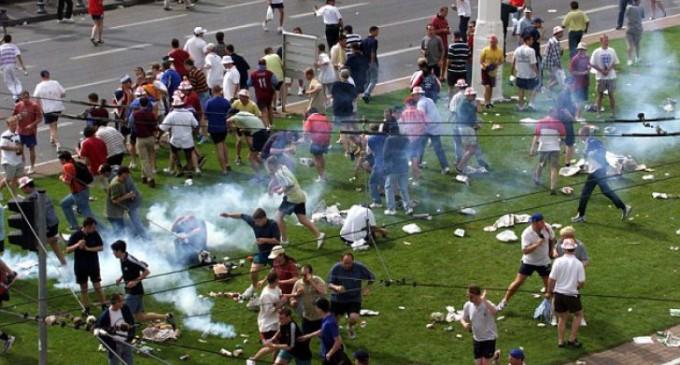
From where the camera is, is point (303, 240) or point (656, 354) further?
point (303, 240)

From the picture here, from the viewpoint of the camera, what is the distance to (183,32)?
119 feet

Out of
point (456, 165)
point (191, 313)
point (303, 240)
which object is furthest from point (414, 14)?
point (191, 313)

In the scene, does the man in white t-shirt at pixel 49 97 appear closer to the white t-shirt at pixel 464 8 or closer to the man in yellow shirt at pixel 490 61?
the man in yellow shirt at pixel 490 61

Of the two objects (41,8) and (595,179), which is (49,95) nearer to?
(595,179)

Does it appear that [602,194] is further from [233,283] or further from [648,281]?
[233,283]

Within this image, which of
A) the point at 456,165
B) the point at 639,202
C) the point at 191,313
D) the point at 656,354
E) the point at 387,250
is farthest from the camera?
the point at 456,165

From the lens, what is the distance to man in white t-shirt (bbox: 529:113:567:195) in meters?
24.7

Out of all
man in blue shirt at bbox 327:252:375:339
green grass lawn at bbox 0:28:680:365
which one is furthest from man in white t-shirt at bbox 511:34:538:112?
man in blue shirt at bbox 327:252:375:339

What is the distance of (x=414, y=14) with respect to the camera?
127ft

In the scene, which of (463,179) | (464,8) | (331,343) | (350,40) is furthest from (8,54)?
(331,343)

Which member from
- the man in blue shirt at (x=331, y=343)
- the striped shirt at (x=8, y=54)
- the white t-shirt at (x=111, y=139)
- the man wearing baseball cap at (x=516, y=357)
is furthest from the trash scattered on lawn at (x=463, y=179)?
the striped shirt at (x=8, y=54)

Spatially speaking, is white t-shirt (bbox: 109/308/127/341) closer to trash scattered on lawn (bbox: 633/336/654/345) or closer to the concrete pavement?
trash scattered on lawn (bbox: 633/336/654/345)

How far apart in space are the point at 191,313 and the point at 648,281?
6364 mm

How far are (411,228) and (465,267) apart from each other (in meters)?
1.71
